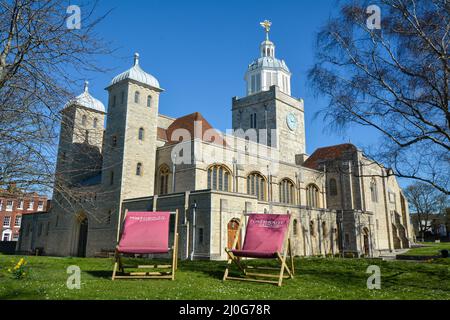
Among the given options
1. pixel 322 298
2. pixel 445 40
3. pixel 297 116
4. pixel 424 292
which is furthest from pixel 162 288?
pixel 297 116

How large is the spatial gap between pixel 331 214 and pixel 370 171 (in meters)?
8.89

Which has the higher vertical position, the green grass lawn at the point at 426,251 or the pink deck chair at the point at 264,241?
the pink deck chair at the point at 264,241

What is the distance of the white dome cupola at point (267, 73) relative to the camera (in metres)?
44.8

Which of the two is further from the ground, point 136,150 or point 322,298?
point 136,150

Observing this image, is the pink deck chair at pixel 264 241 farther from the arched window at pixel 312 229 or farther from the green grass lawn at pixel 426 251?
the green grass lawn at pixel 426 251

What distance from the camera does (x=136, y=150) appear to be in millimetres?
26156

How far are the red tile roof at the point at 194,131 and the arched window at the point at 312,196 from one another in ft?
34.4

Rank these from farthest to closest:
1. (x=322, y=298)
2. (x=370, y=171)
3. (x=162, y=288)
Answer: (x=370, y=171)
(x=162, y=288)
(x=322, y=298)

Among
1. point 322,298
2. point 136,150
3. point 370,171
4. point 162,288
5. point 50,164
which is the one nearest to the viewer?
point 322,298

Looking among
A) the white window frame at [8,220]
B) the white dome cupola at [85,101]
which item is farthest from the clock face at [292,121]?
the white window frame at [8,220]

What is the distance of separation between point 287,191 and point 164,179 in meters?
11.4

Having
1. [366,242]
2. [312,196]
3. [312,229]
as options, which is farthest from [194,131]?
[366,242]

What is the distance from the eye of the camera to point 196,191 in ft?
70.0
